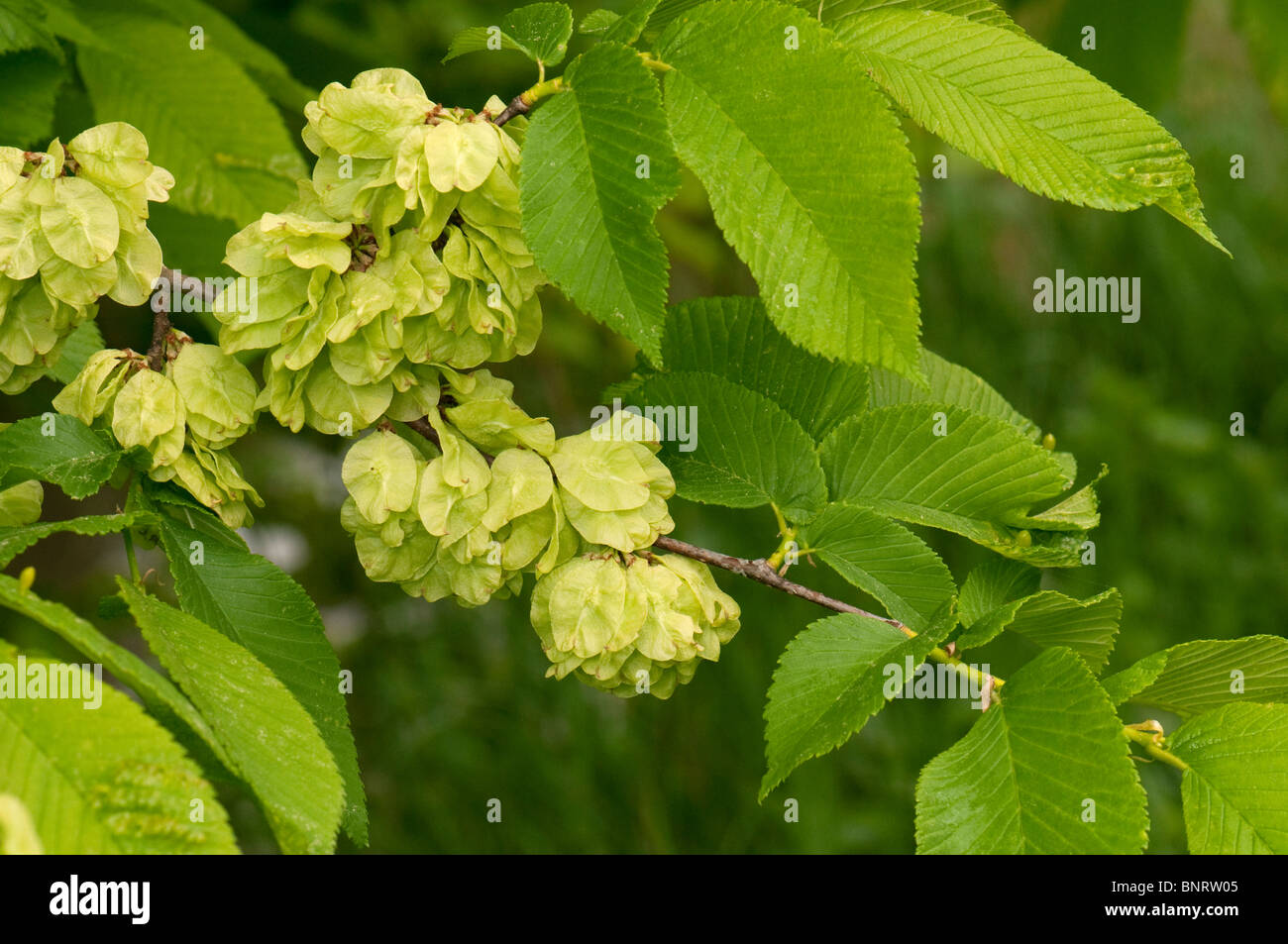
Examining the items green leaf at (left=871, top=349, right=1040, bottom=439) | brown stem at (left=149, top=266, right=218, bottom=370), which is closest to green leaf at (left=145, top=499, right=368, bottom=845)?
brown stem at (left=149, top=266, right=218, bottom=370)

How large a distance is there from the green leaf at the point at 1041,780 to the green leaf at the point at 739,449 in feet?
0.83

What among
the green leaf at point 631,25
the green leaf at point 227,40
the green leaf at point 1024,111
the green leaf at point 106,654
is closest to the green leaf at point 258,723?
the green leaf at point 106,654

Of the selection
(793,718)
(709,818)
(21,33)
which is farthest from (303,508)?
(793,718)

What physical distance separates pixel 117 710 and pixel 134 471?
12.5 inches

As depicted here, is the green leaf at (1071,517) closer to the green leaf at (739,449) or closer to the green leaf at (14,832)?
the green leaf at (739,449)

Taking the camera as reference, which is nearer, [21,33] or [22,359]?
[22,359]

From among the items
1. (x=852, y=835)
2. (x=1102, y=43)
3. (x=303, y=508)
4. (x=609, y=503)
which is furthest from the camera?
(x=303, y=508)

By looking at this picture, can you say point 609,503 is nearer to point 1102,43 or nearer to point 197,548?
point 197,548

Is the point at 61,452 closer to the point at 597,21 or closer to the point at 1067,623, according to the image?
the point at 597,21

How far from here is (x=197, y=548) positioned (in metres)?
1.04

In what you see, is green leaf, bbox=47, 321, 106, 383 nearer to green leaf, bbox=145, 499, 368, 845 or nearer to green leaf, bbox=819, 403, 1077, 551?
green leaf, bbox=145, 499, 368, 845

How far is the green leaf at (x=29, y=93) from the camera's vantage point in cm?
129

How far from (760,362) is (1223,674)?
0.50 meters
